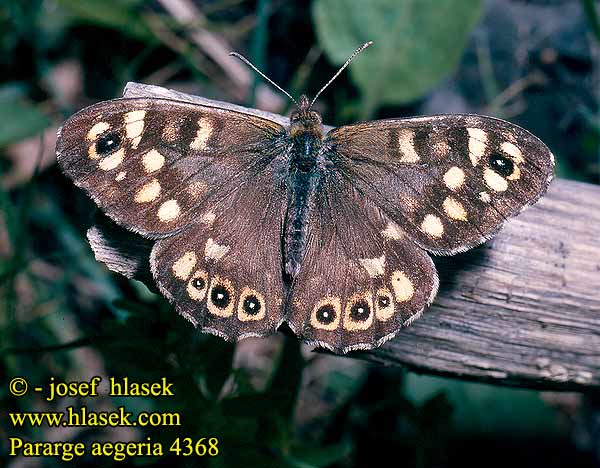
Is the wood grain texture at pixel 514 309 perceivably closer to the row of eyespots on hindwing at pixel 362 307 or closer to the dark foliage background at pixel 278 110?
the row of eyespots on hindwing at pixel 362 307

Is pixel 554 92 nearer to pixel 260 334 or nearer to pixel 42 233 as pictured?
pixel 260 334

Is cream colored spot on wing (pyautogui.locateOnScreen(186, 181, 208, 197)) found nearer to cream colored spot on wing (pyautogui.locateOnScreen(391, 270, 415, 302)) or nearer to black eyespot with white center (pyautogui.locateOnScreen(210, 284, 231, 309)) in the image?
black eyespot with white center (pyautogui.locateOnScreen(210, 284, 231, 309))

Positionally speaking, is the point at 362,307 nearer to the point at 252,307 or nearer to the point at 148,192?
the point at 252,307

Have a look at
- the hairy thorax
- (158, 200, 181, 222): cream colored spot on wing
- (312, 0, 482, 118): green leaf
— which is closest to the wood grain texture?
(158, 200, 181, 222): cream colored spot on wing

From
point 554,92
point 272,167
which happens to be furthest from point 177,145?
point 554,92

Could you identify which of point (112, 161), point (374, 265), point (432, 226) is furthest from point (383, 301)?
point (112, 161)

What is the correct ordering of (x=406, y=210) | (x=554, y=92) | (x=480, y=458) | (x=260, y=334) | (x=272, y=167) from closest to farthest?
(x=260, y=334)
(x=406, y=210)
(x=272, y=167)
(x=480, y=458)
(x=554, y=92)
